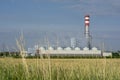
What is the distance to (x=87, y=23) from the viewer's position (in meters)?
111

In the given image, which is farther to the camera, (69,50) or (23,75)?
(69,50)

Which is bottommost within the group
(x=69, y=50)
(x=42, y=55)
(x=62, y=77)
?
(x=69, y=50)

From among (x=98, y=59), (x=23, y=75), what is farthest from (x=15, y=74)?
(x=98, y=59)

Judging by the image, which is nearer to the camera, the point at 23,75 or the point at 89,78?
the point at 89,78

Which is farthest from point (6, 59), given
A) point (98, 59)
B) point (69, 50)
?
point (69, 50)

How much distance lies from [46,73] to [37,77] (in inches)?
24.6

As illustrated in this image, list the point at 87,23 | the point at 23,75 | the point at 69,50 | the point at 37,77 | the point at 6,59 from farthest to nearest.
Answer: the point at 87,23
the point at 69,50
the point at 6,59
the point at 23,75
the point at 37,77

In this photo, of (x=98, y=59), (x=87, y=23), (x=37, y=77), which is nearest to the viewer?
(x=37, y=77)

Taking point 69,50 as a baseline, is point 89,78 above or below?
above

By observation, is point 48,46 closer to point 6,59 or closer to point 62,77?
point 62,77

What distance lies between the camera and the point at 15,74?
8531 millimetres

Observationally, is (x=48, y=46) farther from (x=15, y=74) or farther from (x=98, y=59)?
(x=98, y=59)

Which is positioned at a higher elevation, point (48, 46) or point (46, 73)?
point (48, 46)

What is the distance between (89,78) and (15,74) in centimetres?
194
